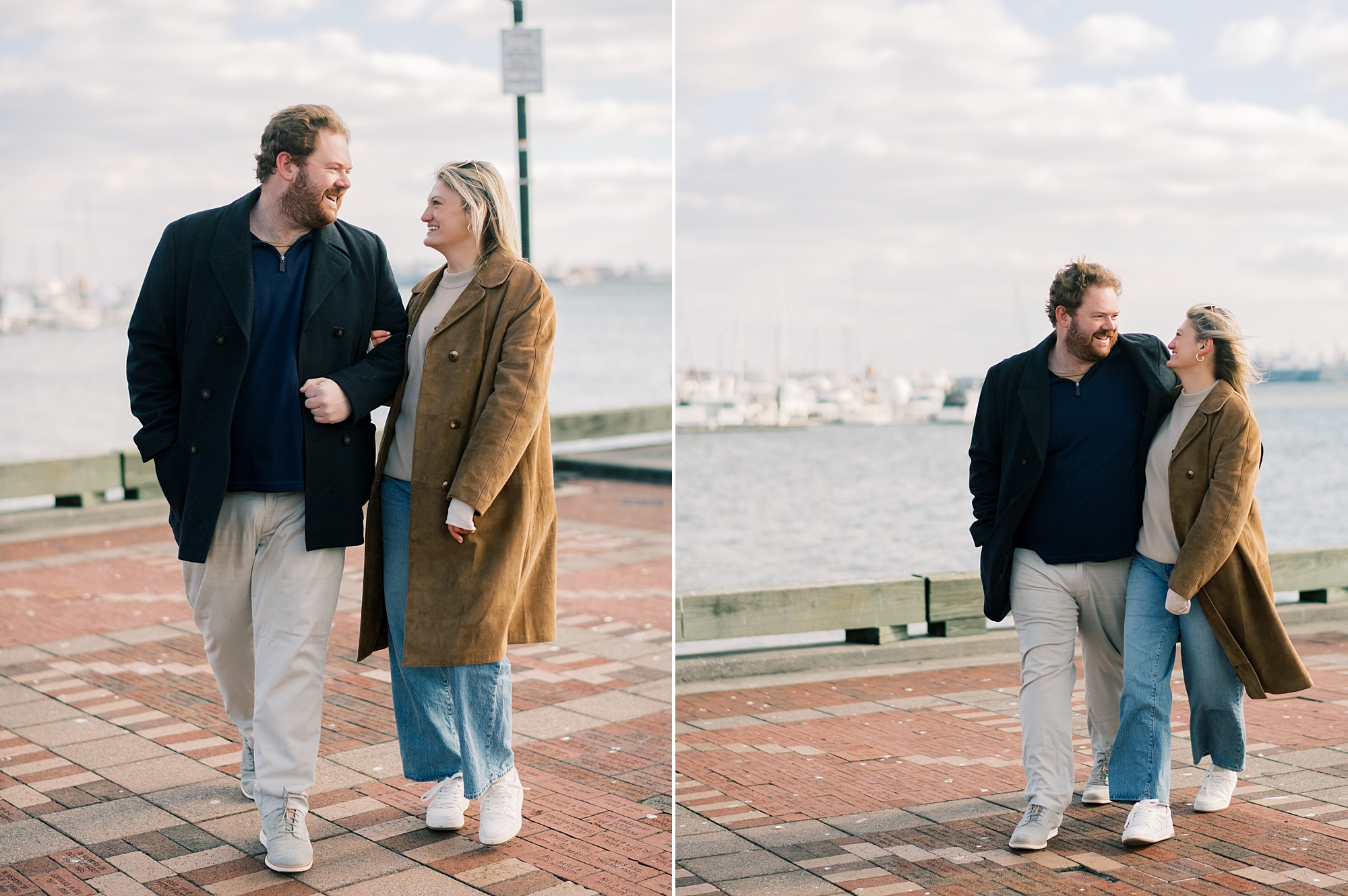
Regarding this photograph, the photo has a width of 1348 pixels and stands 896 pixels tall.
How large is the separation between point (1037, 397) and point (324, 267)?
2381 mm

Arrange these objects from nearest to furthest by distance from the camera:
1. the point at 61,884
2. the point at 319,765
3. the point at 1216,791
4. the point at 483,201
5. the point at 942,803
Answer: the point at 61,884
the point at 483,201
the point at 1216,791
the point at 942,803
the point at 319,765

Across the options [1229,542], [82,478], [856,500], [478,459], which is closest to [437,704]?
[478,459]

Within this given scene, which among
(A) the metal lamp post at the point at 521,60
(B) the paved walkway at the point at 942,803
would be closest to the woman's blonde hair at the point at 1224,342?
(B) the paved walkway at the point at 942,803

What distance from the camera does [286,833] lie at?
4133 mm

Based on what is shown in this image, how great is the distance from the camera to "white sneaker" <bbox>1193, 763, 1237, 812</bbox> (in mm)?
4836

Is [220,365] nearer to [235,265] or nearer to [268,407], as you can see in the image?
[268,407]

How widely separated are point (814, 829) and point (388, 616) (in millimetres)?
1643

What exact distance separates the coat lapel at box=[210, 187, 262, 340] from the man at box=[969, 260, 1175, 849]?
2412 mm

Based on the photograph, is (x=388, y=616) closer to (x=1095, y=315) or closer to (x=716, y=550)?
(x=1095, y=315)

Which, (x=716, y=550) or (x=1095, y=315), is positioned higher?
(x=1095, y=315)

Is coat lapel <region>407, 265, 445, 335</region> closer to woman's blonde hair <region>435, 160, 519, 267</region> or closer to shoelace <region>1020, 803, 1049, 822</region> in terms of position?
woman's blonde hair <region>435, 160, 519, 267</region>

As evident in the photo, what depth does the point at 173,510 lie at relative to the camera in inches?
167

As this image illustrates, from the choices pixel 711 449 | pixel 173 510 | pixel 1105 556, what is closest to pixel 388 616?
pixel 173 510

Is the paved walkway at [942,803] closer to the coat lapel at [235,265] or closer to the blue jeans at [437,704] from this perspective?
the blue jeans at [437,704]
